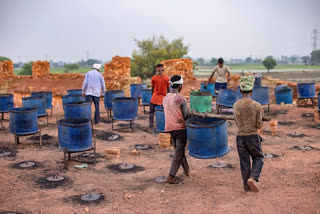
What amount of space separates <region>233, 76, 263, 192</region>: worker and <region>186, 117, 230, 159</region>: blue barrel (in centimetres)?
42

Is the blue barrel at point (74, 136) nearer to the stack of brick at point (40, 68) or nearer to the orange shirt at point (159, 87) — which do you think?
the orange shirt at point (159, 87)

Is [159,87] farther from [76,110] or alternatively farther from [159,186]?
[159,186]

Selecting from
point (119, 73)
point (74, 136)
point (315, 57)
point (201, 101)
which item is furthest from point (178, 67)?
point (315, 57)

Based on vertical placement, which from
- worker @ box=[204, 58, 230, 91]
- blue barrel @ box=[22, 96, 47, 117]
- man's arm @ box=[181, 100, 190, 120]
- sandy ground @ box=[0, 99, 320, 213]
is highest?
worker @ box=[204, 58, 230, 91]

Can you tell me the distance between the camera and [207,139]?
14.2ft

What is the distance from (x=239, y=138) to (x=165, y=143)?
306 centimetres

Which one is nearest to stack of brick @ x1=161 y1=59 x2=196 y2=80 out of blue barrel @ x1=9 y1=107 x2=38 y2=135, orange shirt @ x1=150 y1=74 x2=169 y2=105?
orange shirt @ x1=150 y1=74 x2=169 y2=105

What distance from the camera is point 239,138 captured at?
398cm

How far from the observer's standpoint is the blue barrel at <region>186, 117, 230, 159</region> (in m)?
4.32

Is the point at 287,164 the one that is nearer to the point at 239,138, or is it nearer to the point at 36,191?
the point at 239,138

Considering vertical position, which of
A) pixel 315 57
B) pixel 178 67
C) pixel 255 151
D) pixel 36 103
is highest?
pixel 315 57

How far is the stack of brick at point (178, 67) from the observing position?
16219 mm

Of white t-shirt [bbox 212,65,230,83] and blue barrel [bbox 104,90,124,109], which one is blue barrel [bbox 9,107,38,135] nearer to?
blue barrel [bbox 104,90,124,109]

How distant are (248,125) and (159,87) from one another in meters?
3.82
